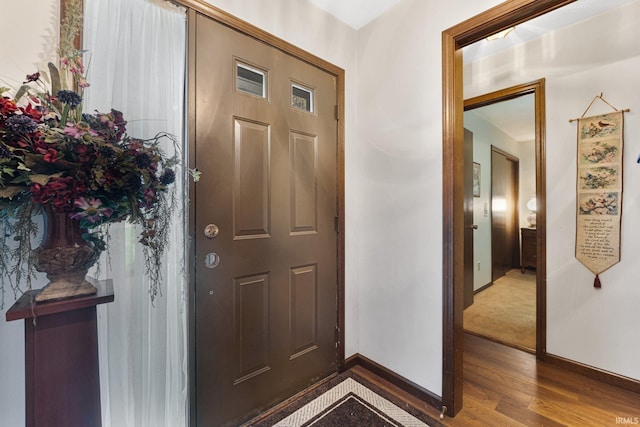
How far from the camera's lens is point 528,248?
4.82 meters

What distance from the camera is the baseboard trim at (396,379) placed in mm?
1582

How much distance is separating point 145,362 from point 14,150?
0.92m

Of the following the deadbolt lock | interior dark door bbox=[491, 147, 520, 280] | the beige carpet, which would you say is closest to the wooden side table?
interior dark door bbox=[491, 147, 520, 280]

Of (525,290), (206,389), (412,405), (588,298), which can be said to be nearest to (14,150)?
(206,389)

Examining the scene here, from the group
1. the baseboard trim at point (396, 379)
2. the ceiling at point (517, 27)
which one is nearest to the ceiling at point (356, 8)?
the ceiling at point (517, 27)

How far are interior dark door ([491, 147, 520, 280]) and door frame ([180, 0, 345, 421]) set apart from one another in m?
3.26

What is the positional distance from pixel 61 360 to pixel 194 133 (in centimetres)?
98

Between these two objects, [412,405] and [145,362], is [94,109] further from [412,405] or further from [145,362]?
[412,405]

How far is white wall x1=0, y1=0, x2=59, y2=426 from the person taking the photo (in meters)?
0.93

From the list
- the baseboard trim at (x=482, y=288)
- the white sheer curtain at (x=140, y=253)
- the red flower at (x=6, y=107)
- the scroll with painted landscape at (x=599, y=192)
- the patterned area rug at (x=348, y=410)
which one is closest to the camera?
the red flower at (x=6, y=107)

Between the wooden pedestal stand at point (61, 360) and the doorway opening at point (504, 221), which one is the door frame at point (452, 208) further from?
the wooden pedestal stand at point (61, 360)

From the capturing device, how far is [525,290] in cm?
384

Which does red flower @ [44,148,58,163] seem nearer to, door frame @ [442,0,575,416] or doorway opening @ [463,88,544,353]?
door frame @ [442,0,575,416]

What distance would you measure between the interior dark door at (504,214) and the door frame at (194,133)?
326 centimetres
